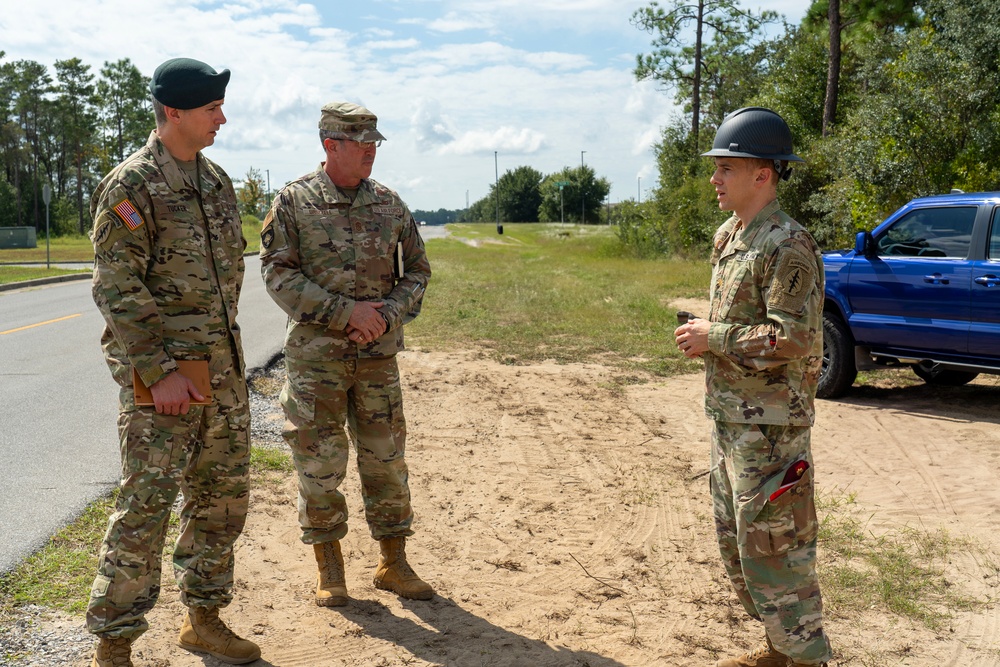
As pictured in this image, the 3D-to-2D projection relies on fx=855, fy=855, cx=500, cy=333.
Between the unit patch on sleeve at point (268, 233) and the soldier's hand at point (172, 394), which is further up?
the unit patch on sleeve at point (268, 233)

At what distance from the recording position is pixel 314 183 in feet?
12.9

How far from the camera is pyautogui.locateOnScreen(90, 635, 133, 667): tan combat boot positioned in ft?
10.1

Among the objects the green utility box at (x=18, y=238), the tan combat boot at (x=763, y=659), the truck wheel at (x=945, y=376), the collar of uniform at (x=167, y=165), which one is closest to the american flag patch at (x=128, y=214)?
the collar of uniform at (x=167, y=165)

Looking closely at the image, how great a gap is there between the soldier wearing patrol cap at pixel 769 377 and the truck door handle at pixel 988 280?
5.27 m

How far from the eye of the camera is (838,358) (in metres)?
8.43

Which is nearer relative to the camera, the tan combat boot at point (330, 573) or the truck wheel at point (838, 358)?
the tan combat boot at point (330, 573)

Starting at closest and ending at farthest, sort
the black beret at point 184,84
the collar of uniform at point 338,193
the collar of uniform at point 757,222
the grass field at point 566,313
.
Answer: the collar of uniform at point 757,222 < the black beret at point 184,84 < the collar of uniform at point 338,193 < the grass field at point 566,313

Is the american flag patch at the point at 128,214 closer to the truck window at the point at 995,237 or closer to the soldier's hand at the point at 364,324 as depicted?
the soldier's hand at the point at 364,324

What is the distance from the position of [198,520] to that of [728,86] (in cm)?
3445

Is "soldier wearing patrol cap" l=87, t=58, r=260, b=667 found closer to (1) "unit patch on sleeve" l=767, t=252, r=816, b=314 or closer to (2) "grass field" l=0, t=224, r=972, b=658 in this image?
(2) "grass field" l=0, t=224, r=972, b=658

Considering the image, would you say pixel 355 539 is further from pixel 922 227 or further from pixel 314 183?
pixel 922 227

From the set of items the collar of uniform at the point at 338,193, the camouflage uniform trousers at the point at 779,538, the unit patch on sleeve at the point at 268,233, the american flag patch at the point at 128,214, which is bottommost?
the camouflage uniform trousers at the point at 779,538

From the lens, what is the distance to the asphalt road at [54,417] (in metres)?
5.07

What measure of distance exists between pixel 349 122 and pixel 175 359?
51.6 inches
